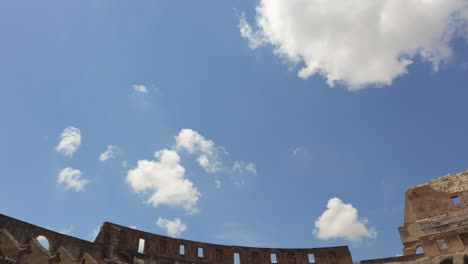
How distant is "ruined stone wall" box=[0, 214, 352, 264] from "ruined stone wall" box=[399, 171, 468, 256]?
21.4ft

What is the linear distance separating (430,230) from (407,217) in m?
3.29

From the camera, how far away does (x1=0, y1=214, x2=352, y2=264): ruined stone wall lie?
69.1ft

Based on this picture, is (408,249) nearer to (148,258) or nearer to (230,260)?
(230,260)

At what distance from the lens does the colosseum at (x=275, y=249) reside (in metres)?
23.8

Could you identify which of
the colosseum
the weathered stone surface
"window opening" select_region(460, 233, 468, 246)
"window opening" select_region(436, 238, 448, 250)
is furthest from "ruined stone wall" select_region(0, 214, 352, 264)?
"window opening" select_region(460, 233, 468, 246)

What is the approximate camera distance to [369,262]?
31.8 m

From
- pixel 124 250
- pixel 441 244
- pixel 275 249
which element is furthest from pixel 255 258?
pixel 441 244

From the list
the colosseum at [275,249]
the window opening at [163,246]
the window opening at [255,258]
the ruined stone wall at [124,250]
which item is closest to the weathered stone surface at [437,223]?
the colosseum at [275,249]

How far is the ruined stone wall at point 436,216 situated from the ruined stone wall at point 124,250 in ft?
21.4

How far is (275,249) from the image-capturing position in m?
34.7

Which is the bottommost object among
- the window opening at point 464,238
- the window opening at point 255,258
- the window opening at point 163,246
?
the window opening at point 464,238

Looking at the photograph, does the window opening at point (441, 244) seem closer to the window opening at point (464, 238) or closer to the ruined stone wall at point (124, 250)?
the window opening at point (464, 238)

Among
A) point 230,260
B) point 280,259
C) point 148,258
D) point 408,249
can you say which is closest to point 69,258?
point 148,258

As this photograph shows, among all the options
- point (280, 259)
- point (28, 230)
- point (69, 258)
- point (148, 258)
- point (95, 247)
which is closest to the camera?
point (69, 258)
